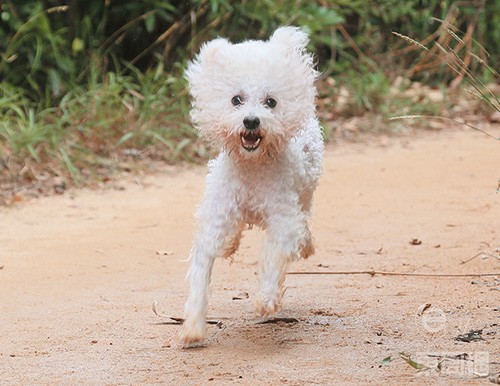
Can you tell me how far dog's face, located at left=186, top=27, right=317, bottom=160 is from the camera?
4.33 metres

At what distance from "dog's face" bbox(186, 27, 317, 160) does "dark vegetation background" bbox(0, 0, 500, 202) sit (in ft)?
12.5

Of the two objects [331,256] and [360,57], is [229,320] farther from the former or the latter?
[360,57]

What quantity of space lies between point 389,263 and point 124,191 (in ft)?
9.55

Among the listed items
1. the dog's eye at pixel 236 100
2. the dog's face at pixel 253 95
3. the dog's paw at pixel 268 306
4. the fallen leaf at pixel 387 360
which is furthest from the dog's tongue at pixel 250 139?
the fallen leaf at pixel 387 360

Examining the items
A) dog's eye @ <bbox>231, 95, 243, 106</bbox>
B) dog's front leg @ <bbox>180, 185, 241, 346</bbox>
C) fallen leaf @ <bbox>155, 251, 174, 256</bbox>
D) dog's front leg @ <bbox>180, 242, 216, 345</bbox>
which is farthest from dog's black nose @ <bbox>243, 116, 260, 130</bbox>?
fallen leaf @ <bbox>155, 251, 174, 256</bbox>

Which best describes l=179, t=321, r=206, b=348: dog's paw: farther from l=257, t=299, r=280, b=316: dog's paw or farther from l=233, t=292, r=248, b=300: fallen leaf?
l=233, t=292, r=248, b=300: fallen leaf

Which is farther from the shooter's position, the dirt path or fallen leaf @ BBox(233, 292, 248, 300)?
fallen leaf @ BBox(233, 292, 248, 300)

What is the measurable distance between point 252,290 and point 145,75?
197 inches

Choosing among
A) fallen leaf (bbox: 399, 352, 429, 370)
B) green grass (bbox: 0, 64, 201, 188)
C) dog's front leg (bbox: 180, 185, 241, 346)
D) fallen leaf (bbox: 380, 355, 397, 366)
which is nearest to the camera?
fallen leaf (bbox: 399, 352, 429, 370)

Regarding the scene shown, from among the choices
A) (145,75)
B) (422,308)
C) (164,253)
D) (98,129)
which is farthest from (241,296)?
(145,75)

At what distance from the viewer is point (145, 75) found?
394 inches

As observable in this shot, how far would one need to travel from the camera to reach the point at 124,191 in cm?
815

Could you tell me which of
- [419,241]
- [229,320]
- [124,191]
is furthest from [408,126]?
[229,320]

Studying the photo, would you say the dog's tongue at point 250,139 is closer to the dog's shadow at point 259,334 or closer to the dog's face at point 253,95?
the dog's face at point 253,95
